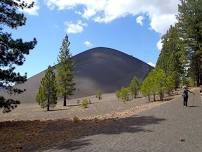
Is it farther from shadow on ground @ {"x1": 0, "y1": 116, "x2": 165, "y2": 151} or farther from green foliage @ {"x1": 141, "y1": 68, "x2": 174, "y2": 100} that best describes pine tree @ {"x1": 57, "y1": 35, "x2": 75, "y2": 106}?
shadow on ground @ {"x1": 0, "y1": 116, "x2": 165, "y2": 151}

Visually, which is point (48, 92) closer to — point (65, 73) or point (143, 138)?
point (65, 73)

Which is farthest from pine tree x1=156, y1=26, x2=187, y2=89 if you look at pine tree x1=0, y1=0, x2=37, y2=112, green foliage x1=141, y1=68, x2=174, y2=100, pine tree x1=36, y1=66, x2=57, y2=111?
pine tree x1=0, y1=0, x2=37, y2=112

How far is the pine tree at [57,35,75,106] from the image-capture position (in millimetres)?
91231

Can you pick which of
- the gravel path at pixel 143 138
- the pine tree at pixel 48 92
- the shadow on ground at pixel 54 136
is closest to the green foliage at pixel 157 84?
the pine tree at pixel 48 92

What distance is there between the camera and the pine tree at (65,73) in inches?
3592

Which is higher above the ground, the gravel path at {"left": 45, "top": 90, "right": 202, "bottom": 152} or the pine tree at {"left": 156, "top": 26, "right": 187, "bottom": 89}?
the pine tree at {"left": 156, "top": 26, "right": 187, "bottom": 89}

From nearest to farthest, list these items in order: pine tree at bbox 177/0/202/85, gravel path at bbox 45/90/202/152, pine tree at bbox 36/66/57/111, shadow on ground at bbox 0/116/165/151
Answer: gravel path at bbox 45/90/202/152 → shadow on ground at bbox 0/116/165/151 → pine tree at bbox 177/0/202/85 → pine tree at bbox 36/66/57/111

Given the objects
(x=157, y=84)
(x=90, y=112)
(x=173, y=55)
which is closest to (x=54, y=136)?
(x=90, y=112)

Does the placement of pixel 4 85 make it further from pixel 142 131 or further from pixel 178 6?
pixel 178 6

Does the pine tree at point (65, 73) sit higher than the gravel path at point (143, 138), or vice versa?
the pine tree at point (65, 73)

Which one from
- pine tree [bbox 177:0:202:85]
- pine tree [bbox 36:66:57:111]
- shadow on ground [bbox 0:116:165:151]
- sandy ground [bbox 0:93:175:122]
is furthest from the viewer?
pine tree [bbox 36:66:57:111]

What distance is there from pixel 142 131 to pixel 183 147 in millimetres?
4750

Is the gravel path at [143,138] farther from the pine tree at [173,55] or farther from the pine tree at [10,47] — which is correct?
the pine tree at [173,55]

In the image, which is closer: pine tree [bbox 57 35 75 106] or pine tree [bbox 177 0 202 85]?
pine tree [bbox 177 0 202 85]
